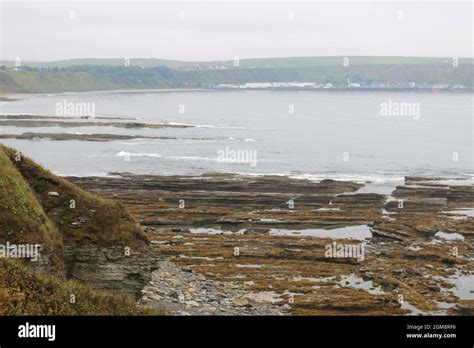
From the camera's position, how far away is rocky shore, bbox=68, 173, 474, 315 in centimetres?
2745

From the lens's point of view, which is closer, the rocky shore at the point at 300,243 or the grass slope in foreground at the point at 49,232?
the grass slope in foreground at the point at 49,232

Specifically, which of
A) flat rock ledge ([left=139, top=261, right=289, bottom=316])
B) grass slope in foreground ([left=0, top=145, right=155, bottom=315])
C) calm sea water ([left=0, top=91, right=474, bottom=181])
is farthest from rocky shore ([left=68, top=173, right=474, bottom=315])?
calm sea water ([left=0, top=91, right=474, bottom=181])

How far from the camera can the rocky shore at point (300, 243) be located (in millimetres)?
27453
